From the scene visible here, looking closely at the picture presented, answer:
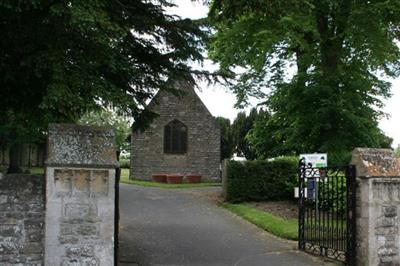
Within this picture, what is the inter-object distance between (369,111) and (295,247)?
39.3 feet

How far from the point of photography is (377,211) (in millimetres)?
10055

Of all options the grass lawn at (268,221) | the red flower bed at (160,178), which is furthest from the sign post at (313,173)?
the red flower bed at (160,178)

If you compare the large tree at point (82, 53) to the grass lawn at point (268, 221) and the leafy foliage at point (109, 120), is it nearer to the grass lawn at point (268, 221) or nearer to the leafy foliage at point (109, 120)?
the leafy foliage at point (109, 120)

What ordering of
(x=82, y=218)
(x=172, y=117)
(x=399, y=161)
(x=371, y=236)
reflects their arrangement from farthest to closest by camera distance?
(x=172, y=117) < (x=399, y=161) < (x=371, y=236) < (x=82, y=218)

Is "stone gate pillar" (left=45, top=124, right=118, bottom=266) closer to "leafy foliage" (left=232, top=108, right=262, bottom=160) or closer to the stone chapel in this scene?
the stone chapel

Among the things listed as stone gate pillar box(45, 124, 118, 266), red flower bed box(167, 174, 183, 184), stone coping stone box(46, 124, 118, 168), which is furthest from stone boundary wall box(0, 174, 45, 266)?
red flower bed box(167, 174, 183, 184)

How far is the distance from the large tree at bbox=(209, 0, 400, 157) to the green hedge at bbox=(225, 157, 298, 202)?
5.02 ft

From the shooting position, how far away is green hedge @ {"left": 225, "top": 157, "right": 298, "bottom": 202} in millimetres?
22578

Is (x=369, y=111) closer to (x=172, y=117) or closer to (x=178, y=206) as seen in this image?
(x=178, y=206)

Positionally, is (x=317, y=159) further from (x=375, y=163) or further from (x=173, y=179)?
(x=173, y=179)

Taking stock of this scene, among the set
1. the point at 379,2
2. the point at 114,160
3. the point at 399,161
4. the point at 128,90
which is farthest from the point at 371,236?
the point at 379,2

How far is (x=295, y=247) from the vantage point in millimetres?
12633

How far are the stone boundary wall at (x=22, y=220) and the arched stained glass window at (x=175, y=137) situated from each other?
3135 cm

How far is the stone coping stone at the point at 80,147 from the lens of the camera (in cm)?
790
